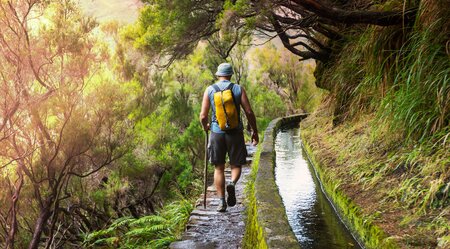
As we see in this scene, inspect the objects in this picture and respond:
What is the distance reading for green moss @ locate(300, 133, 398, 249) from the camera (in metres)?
3.82

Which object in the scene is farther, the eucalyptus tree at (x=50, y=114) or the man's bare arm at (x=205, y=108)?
the eucalyptus tree at (x=50, y=114)

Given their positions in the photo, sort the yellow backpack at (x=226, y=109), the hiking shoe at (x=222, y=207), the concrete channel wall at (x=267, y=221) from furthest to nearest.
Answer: the hiking shoe at (x=222, y=207) → the yellow backpack at (x=226, y=109) → the concrete channel wall at (x=267, y=221)

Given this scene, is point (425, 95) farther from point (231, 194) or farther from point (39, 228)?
point (39, 228)

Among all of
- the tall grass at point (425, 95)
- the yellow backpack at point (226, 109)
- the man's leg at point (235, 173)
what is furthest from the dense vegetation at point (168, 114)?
the yellow backpack at point (226, 109)

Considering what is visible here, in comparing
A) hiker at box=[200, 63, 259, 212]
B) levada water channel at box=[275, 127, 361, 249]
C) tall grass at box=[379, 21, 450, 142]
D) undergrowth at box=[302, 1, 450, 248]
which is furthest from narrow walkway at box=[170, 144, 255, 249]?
tall grass at box=[379, 21, 450, 142]

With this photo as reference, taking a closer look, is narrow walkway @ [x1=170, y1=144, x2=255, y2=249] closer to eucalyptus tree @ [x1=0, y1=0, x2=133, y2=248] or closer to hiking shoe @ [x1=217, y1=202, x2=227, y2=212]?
hiking shoe @ [x1=217, y1=202, x2=227, y2=212]

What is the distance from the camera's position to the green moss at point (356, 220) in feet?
12.5

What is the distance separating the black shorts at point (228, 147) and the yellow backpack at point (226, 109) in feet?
0.49

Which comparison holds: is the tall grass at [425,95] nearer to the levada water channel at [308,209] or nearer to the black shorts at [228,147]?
the levada water channel at [308,209]

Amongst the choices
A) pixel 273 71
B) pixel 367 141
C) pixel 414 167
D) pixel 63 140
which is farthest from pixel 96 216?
pixel 273 71

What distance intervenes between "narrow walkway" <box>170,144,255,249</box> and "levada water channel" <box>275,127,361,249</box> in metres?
0.62

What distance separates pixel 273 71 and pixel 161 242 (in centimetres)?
2222

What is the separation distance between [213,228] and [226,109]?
1.40 metres

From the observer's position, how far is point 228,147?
5594 millimetres
